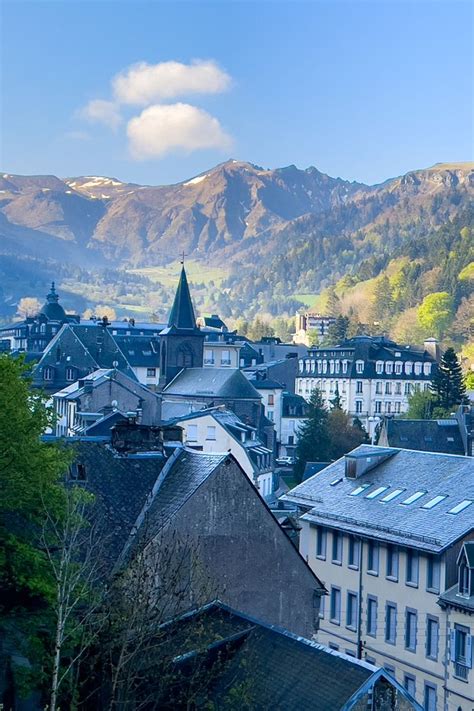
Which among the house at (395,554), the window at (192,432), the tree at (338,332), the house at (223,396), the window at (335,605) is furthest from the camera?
the tree at (338,332)

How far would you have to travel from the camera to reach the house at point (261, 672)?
22.7 meters

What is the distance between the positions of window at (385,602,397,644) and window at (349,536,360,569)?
2.73 metres

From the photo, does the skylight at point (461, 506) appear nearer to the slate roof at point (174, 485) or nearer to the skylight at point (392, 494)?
the skylight at point (392, 494)

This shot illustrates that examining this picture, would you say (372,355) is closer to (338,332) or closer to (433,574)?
(338,332)

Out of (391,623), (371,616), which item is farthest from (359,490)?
(391,623)

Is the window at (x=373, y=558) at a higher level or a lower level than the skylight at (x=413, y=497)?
lower

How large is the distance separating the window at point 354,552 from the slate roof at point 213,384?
186 ft

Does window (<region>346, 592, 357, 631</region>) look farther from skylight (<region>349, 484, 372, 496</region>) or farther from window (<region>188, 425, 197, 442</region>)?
window (<region>188, 425, 197, 442</region>)

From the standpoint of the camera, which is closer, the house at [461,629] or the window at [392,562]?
the house at [461,629]

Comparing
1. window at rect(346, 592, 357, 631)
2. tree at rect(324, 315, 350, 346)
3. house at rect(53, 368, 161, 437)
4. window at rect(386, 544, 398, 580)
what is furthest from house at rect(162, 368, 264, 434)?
tree at rect(324, 315, 350, 346)

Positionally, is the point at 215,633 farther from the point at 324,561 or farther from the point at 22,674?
the point at 324,561

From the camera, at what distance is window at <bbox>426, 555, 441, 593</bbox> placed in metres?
41.5

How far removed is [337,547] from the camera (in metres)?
48.0

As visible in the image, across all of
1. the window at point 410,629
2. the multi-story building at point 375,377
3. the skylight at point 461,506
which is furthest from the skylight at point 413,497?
the multi-story building at point 375,377
